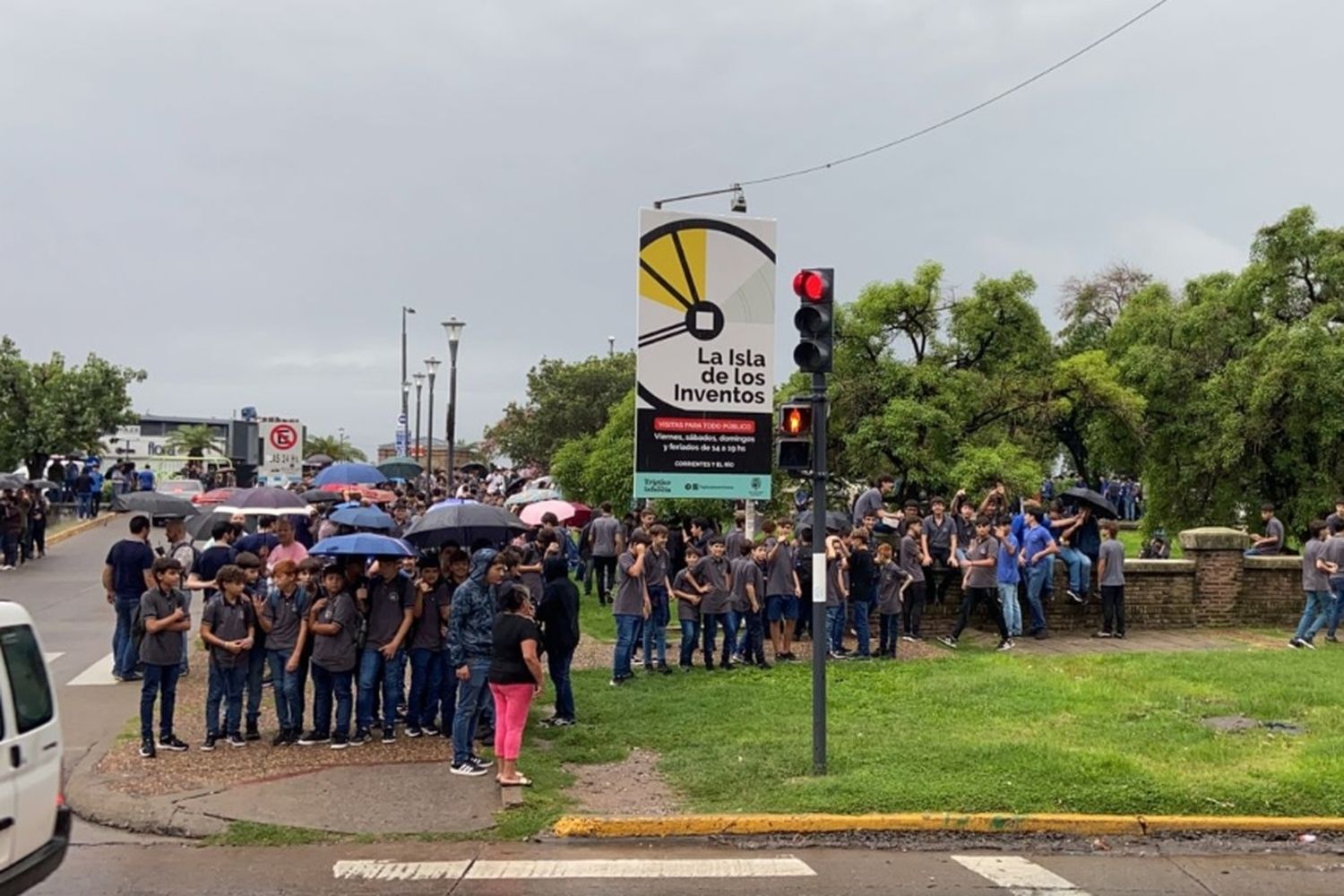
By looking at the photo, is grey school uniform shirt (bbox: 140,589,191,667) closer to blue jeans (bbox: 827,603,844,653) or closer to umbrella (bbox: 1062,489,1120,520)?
blue jeans (bbox: 827,603,844,653)

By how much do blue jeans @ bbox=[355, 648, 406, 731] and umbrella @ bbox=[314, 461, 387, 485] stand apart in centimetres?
1259

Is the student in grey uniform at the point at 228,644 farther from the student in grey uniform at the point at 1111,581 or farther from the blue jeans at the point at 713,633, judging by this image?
the student in grey uniform at the point at 1111,581

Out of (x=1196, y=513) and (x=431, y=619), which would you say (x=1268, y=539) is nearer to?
(x=1196, y=513)

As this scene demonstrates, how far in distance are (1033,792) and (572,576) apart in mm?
15954

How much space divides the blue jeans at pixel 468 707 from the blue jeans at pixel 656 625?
4.34 m

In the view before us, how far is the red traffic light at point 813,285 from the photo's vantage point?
9172mm

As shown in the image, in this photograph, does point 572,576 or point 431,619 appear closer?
point 431,619

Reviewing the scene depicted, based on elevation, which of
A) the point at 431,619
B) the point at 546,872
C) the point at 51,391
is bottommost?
the point at 546,872

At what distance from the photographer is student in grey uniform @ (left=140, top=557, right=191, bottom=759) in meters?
9.41

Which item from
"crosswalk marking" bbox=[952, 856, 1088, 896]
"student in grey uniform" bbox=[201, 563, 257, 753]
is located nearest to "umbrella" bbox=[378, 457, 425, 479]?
"student in grey uniform" bbox=[201, 563, 257, 753]

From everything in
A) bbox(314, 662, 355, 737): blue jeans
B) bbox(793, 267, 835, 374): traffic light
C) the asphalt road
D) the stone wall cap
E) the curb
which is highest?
bbox(793, 267, 835, 374): traffic light

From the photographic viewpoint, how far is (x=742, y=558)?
13.8m

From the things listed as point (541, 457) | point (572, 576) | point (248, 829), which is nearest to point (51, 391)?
point (541, 457)

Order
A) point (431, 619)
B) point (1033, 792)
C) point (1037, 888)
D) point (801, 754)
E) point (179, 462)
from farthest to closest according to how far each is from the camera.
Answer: point (179, 462) < point (431, 619) < point (801, 754) < point (1033, 792) < point (1037, 888)
